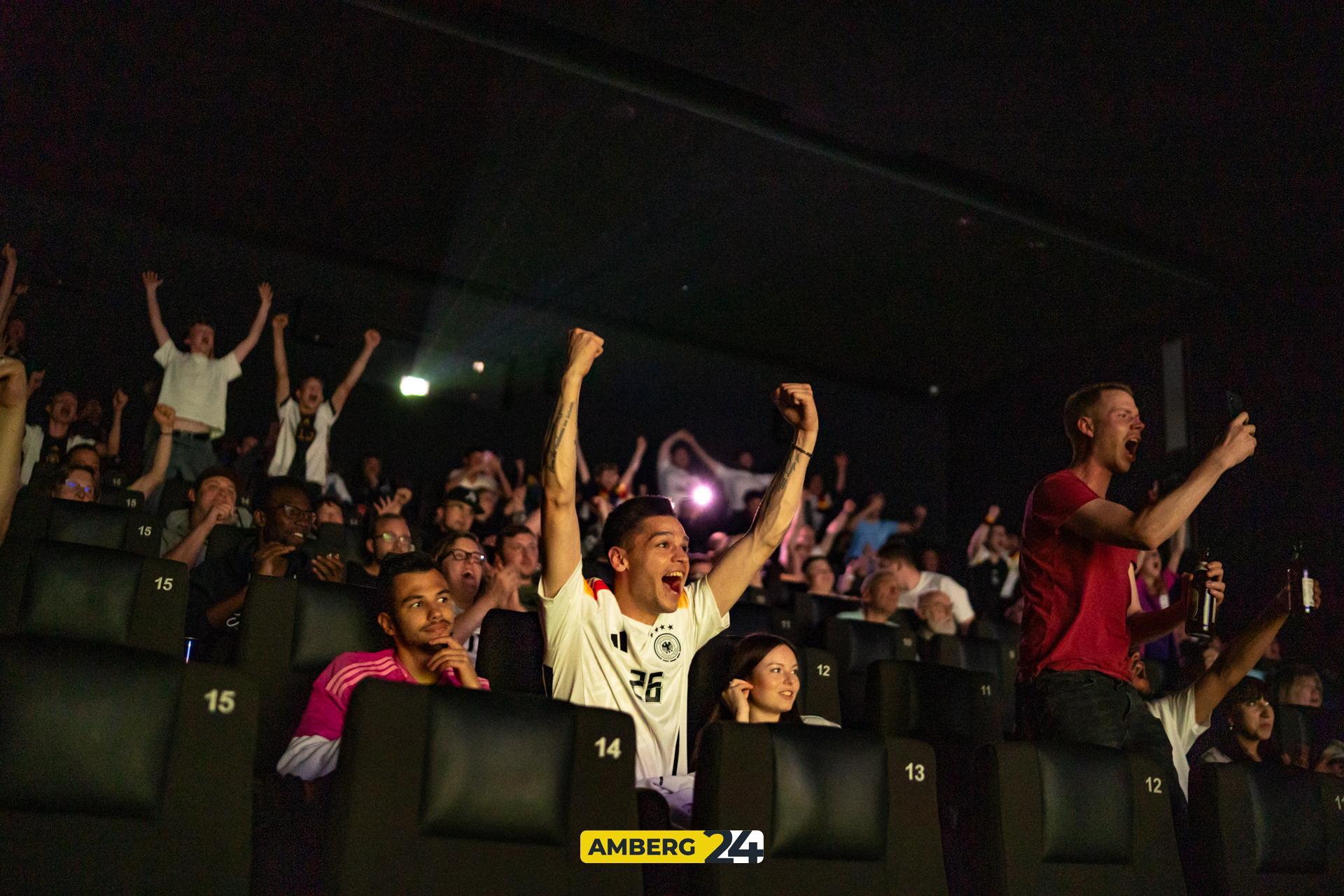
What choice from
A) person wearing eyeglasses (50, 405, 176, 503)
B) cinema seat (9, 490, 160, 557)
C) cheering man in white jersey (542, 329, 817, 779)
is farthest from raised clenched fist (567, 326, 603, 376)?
person wearing eyeglasses (50, 405, 176, 503)

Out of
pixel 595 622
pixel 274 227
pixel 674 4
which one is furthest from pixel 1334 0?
pixel 274 227

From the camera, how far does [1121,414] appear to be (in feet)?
9.87

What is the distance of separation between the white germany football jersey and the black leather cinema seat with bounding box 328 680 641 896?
49cm

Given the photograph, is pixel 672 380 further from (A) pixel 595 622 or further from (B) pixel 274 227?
(A) pixel 595 622

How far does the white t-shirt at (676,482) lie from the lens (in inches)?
406

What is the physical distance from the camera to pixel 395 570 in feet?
10.2

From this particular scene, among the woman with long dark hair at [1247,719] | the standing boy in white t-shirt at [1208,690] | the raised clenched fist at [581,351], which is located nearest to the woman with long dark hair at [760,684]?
the raised clenched fist at [581,351]

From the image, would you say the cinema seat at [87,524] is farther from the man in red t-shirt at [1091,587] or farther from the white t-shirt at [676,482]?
the white t-shirt at [676,482]

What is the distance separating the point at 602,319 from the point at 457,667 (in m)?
8.58

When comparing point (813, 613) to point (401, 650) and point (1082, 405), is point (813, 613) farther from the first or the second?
point (401, 650)

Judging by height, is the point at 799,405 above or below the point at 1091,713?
above

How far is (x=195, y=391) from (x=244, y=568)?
9.58ft

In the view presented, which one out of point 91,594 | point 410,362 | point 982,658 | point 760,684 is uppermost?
point 410,362

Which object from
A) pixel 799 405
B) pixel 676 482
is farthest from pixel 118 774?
pixel 676 482
